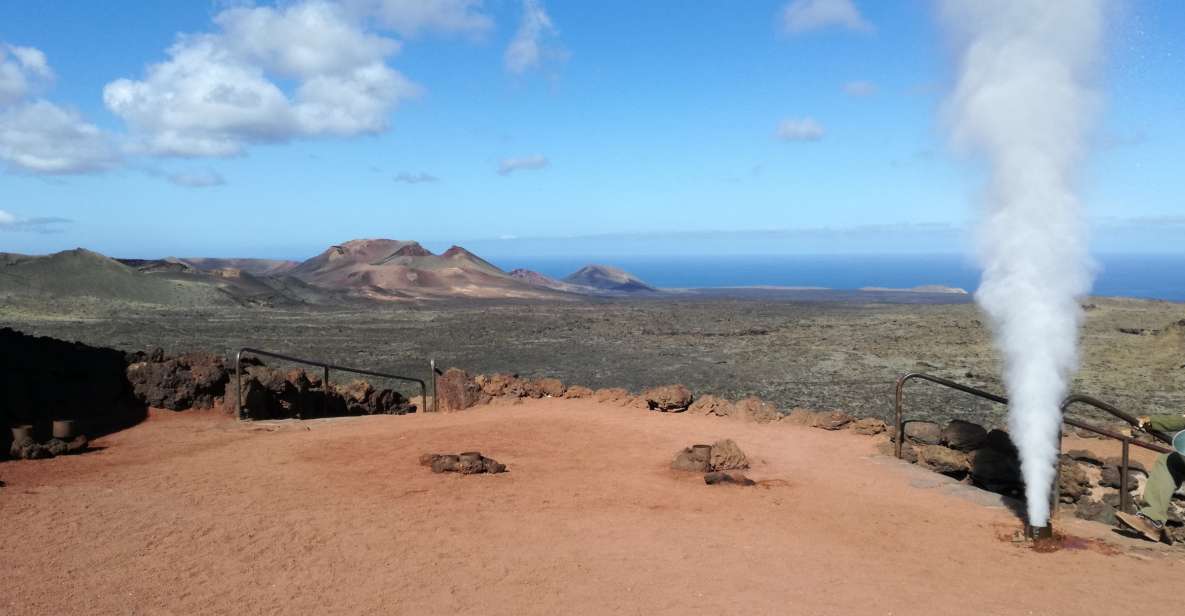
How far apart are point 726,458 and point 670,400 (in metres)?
3.69

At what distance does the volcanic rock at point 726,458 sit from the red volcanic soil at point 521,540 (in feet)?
0.73

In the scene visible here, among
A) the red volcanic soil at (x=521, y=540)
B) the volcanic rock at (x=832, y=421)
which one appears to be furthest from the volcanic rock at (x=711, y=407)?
the red volcanic soil at (x=521, y=540)

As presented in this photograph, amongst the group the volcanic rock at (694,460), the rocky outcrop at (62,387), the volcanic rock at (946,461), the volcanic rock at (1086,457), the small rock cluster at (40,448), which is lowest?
the volcanic rock at (1086,457)

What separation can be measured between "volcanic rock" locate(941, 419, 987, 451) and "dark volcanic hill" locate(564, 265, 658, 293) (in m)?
75.8

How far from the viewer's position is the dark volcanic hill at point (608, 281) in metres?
88.3

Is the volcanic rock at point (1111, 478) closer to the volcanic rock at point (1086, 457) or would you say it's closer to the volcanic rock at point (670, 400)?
the volcanic rock at point (1086, 457)

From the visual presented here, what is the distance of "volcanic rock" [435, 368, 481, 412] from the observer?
13086mm

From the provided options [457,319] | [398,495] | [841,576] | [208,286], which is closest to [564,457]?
[398,495]

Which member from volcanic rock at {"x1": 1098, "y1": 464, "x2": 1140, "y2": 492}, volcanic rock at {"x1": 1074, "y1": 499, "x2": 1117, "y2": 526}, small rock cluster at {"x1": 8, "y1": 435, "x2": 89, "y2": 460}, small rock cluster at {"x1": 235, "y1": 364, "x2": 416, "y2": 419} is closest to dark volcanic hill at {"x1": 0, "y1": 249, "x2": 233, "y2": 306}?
small rock cluster at {"x1": 235, "y1": 364, "x2": 416, "y2": 419}

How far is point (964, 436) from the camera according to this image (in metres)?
8.96

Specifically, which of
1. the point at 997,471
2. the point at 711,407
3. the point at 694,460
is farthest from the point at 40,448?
the point at 997,471

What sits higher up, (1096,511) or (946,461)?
(946,461)

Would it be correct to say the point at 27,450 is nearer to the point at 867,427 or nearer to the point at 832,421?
the point at 832,421

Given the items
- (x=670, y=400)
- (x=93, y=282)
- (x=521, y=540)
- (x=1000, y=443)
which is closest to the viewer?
(x=521, y=540)
